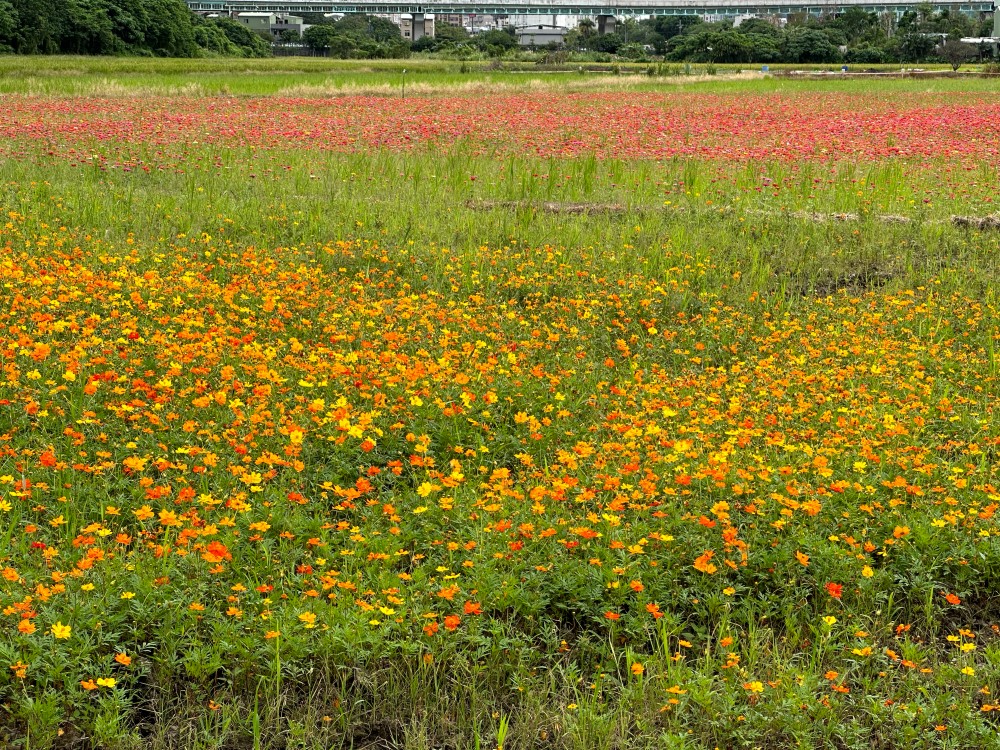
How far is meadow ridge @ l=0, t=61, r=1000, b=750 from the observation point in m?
3.01

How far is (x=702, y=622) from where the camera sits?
350 centimetres

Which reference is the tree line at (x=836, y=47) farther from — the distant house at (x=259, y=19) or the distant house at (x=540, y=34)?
the distant house at (x=259, y=19)

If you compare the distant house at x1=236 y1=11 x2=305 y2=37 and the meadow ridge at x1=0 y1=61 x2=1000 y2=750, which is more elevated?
the distant house at x1=236 y1=11 x2=305 y2=37

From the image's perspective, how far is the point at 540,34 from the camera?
417 feet

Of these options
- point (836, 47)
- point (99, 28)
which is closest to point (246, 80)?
point (99, 28)

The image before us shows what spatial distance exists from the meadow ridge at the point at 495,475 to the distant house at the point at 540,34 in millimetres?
118690

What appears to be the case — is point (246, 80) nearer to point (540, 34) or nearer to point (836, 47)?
point (836, 47)

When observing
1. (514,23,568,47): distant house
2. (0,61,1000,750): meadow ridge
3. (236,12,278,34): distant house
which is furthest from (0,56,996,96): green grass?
(236,12,278,34): distant house

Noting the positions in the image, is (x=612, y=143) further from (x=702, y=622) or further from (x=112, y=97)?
(x=112, y=97)

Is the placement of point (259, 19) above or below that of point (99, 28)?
above

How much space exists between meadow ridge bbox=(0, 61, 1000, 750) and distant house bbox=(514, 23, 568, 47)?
4673 inches

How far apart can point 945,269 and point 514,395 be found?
178 inches

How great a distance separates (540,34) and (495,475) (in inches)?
5171

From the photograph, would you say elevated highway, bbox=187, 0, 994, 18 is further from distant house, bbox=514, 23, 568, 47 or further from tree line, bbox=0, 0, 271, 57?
tree line, bbox=0, 0, 271, 57
